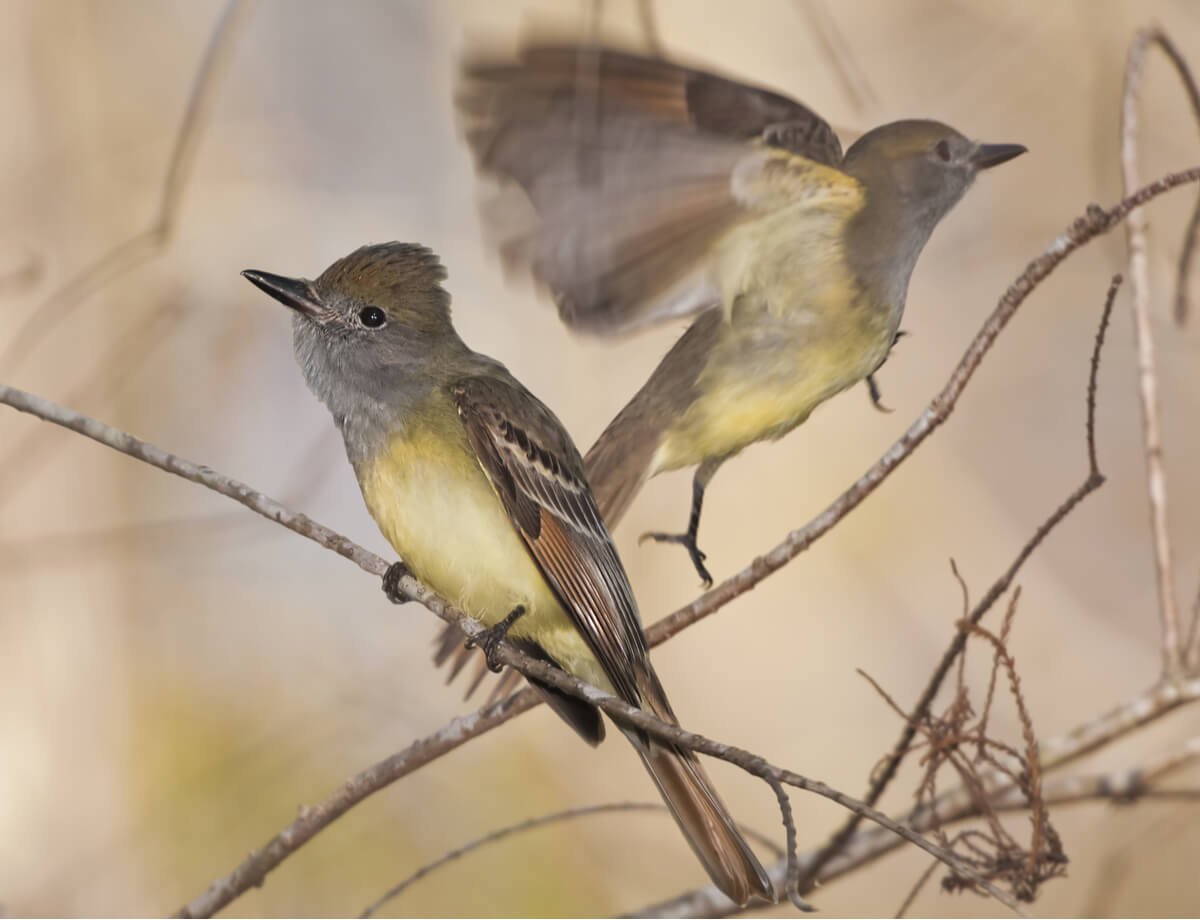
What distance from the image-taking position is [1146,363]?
1.36 metres

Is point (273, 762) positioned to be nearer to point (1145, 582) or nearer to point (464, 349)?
point (464, 349)

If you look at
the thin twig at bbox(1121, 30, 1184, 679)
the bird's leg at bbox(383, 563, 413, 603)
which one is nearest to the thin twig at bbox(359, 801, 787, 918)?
the bird's leg at bbox(383, 563, 413, 603)

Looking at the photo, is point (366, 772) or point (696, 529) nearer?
point (366, 772)

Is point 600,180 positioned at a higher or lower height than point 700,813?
higher

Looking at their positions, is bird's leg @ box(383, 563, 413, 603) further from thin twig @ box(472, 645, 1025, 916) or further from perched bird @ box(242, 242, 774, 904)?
thin twig @ box(472, 645, 1025, 916)

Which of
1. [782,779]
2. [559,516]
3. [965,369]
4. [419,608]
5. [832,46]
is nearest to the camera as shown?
[782,779]

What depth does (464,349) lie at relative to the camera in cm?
159

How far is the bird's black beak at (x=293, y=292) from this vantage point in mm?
1264

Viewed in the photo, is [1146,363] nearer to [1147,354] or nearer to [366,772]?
[1147,354]

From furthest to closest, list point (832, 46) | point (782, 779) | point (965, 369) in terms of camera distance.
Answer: point (832, 46), point (965, 369), point (782, 779)

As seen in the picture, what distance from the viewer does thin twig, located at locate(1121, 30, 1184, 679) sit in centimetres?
131

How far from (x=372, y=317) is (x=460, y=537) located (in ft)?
0.90

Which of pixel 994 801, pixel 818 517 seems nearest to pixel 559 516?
pixel 818 517

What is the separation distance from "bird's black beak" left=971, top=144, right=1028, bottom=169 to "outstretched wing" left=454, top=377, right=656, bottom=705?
20.6 inches
